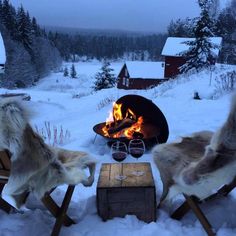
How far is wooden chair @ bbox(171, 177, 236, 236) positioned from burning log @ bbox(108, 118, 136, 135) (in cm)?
228

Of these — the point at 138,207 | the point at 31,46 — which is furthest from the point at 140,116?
the point at 31,46

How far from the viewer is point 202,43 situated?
23375 mm

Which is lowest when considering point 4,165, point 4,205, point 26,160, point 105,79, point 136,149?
point 105,79

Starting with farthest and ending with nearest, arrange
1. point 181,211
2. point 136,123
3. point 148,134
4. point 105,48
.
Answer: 1. point 105,48
2. point 136,123
3. point 148,134
4. point 181,211

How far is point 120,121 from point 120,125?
0.19m

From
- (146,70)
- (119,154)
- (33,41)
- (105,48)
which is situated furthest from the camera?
(105,48)

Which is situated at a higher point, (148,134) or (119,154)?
(119,154)

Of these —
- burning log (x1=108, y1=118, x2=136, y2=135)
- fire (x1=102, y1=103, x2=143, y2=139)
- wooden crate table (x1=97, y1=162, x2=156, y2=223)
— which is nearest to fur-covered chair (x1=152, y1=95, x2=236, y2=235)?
wooden crate table (x1=97, y1=162, x2=156, y2=223)

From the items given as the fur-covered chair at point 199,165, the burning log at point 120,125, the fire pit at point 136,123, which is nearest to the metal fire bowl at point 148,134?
the fire pit at point 136,123

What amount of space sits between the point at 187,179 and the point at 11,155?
1390mm

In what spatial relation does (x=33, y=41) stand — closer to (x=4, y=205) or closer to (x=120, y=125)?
(x=120, y=125)

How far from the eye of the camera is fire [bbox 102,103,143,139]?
17.8 ft

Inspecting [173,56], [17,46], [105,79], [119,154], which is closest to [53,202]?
[119,154]

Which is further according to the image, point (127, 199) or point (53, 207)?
point (127, 199)
